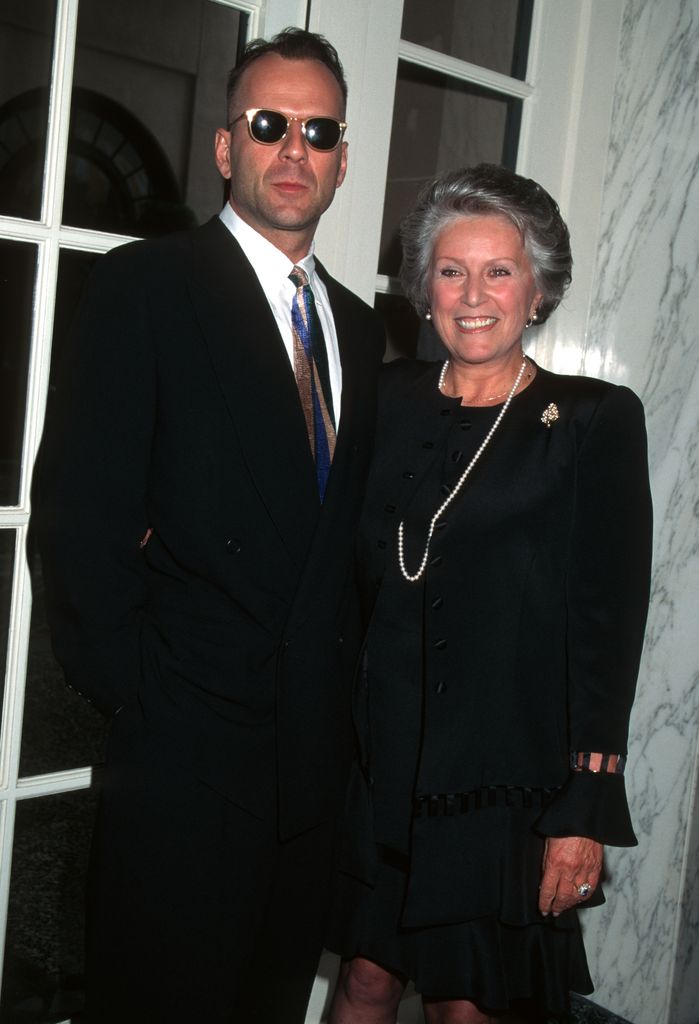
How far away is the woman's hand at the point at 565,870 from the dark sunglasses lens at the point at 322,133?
120 cm

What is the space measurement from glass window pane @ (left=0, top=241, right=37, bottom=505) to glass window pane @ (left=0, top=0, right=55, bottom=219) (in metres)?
0.08

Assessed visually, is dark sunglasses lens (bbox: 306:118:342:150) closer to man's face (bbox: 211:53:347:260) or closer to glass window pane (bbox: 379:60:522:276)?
man's face (bbox: 211:53:347:260)

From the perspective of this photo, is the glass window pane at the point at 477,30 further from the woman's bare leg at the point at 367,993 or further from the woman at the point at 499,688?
the woman's bare leg at the point at 367,993

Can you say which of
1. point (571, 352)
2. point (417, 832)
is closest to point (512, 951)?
point (417, 832)

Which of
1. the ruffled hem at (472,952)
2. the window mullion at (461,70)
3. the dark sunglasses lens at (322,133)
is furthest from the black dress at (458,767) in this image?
the window mullion at (461,70)

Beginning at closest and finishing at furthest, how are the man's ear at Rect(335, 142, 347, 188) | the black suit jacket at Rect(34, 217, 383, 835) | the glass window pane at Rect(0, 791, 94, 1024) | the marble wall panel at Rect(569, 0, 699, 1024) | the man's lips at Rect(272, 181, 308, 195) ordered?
the black suit jacket at Rect(34, 217, 383, 835), the man's lips at Rect(272, 181, 308, 195), the man's ear at Rect(335, 142, 347, 188), the glass window pane at Rect(0, 791, 94, 1024), the marble wall panel at Rect(569, 0, 699, 1024)

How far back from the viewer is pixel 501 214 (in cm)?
188

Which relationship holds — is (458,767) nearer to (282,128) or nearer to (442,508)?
(442,508)

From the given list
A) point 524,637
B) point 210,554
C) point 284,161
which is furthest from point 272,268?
point 524,637

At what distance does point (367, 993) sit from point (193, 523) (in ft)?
3.08

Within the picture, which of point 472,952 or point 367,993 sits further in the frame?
point 367,993

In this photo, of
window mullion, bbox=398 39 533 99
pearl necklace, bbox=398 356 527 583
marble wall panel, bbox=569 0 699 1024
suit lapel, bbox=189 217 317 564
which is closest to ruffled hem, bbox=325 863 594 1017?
pearl necklace, bbox=398 356 527 583

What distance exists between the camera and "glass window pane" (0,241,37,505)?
1.82 meters

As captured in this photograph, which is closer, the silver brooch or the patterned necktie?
the patterned necktie
